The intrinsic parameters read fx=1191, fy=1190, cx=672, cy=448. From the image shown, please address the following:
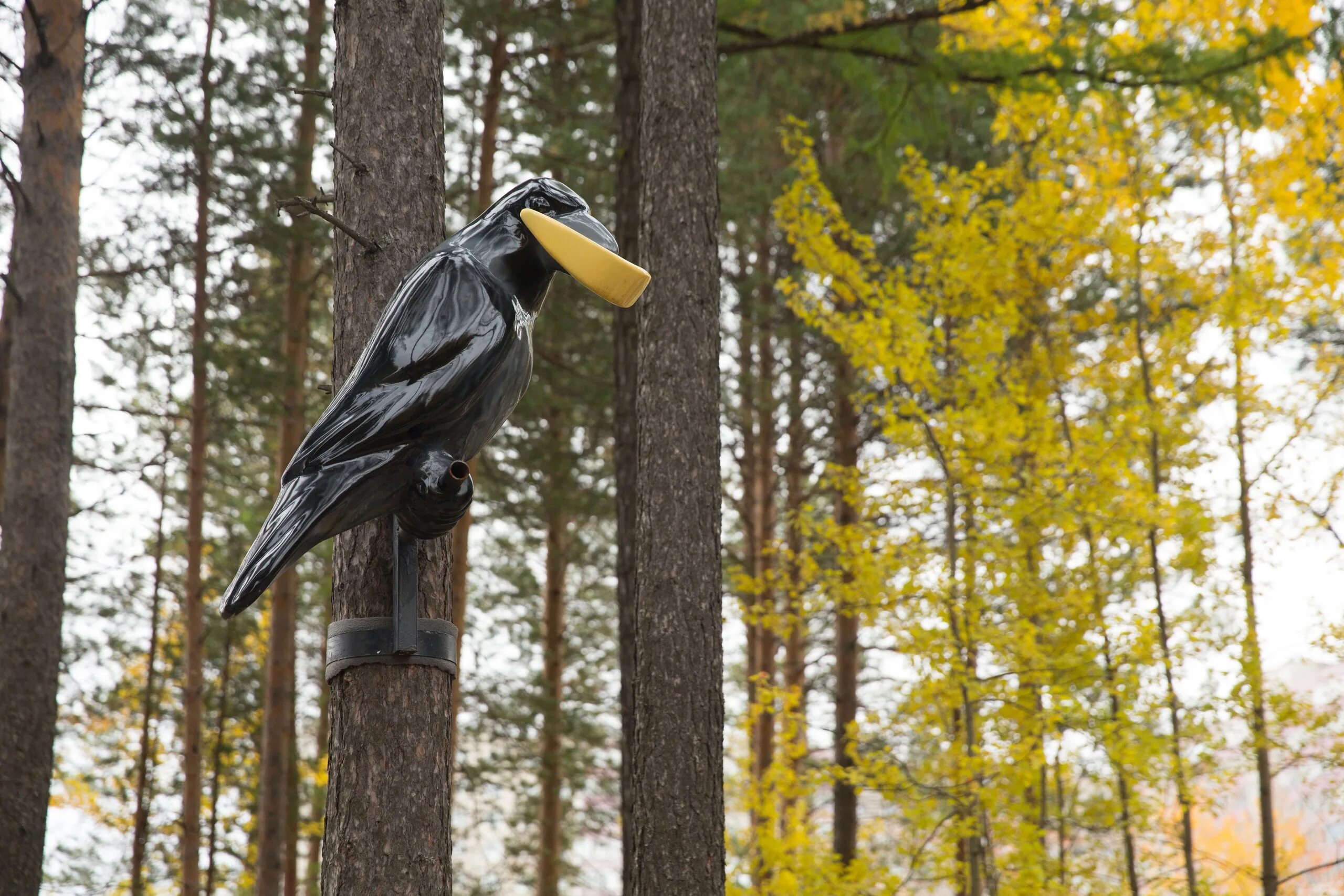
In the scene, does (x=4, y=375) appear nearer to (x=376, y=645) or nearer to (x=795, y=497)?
(x=795, y=497)

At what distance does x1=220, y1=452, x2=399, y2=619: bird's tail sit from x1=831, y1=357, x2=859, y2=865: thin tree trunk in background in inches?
298

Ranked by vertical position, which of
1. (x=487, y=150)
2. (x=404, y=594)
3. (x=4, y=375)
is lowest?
(x=404, y=594)

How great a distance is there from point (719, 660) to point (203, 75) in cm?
760

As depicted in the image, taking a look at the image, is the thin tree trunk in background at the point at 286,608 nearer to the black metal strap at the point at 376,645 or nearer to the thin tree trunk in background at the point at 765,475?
the thin tree trunk in background at the point at 765,475

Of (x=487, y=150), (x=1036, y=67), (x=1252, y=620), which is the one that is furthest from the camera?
(x=487, y=150)

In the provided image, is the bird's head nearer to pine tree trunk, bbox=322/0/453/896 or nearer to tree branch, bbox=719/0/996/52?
pine tree trunk, bbox=322/0/453/896

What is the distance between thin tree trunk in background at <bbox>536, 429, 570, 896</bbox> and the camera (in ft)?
39.8

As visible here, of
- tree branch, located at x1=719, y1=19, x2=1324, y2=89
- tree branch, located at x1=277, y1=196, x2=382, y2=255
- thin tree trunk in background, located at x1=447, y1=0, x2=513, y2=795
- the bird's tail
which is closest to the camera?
the bird's tail

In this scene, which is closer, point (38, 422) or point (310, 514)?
point (310, 514)

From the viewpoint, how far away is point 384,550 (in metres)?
2.56

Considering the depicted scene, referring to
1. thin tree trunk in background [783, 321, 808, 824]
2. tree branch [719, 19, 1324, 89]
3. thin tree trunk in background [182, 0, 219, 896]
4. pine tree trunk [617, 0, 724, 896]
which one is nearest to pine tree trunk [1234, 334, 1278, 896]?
tree branch [719, 19, 1324, 89]

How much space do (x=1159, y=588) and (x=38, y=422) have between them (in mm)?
7449

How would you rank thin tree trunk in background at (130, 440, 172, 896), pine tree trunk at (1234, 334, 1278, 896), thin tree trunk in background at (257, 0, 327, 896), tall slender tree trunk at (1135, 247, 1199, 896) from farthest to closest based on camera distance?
thin tree trunk in background at (130, 440, 172, 896) < thin tree trunk in background at (257, 0, 327, 896) < pine tree trunk at (1234, 334, 1278, 896) < tall slender tree trunk at (1135, 247, 1199, 896)

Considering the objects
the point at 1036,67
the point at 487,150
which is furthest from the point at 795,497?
the point at 1036,67
